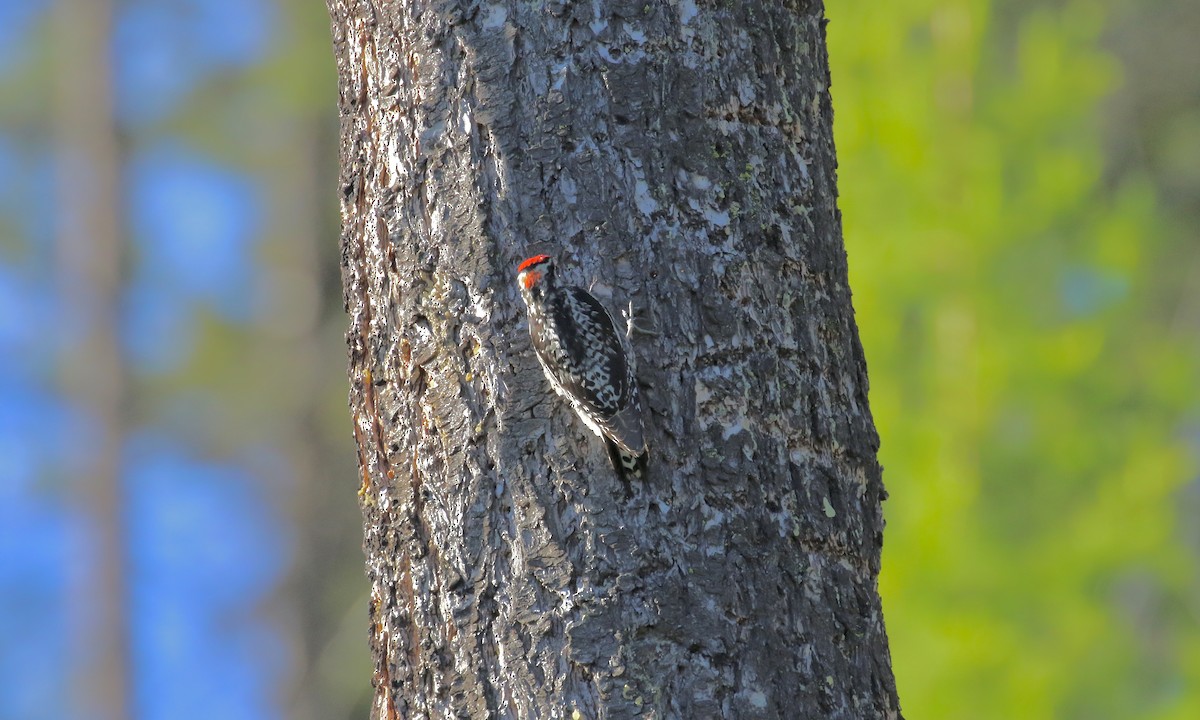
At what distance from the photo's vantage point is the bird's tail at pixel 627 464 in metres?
2.21

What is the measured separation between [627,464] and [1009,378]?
9.73 ft

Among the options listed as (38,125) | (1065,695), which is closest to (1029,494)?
(1065,695)

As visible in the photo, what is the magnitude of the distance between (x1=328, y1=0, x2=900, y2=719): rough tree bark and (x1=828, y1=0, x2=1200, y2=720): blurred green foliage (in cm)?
243

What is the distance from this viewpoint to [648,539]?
2.14 metres

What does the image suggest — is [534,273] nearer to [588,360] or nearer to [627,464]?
[588,360]

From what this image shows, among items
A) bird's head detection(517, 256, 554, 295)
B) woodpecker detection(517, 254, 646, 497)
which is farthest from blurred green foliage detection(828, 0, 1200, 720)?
bird's head detection(517, 256, 554, 295)

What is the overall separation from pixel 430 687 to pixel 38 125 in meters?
10.5

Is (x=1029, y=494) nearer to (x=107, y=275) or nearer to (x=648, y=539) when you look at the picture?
(x=648, y=539)

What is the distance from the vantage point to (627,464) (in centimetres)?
222

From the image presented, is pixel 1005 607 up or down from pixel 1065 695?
up

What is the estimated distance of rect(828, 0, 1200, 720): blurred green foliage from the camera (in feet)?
15.1

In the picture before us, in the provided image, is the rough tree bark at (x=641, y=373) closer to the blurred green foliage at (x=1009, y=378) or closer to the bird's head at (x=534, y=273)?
the bird's head at (x=534, y=273)

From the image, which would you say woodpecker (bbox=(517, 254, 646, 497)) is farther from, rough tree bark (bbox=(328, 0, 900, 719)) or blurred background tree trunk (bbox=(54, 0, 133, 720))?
blurred background tree trunk (bbox=(54, 0, 133, 720))

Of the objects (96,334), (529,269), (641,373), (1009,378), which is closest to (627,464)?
(641,373)
